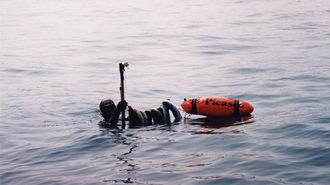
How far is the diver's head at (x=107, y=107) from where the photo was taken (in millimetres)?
14917

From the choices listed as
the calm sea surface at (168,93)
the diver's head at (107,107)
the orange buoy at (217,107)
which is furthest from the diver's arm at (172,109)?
the diver's head at (107,107)

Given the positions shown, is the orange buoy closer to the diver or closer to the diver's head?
the diver

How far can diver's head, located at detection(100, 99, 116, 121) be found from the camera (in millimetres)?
14917

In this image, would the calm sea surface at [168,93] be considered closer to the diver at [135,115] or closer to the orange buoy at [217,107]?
the diver at [135,115]

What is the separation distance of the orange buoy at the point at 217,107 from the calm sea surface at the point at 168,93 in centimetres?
58

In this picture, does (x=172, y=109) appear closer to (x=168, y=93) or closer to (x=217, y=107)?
(x=217, y=107)

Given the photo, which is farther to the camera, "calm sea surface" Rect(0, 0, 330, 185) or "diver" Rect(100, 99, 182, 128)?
"diver" Rect(100, 99, 182, 128)

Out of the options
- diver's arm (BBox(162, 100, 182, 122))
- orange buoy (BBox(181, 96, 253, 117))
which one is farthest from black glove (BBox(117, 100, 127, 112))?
orange buoy (BBox(181, 96, 253, 117))

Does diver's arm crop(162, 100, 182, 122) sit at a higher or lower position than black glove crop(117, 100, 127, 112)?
lower

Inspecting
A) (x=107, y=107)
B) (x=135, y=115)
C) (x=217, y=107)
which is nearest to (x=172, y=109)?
(x=135, y=115)

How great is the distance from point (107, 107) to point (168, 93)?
21.7ft

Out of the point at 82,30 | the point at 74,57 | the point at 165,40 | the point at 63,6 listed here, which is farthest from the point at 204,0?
the point at 74,57

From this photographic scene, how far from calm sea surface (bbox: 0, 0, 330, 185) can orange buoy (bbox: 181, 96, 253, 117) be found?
0.58 m

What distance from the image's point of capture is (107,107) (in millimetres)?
14953
